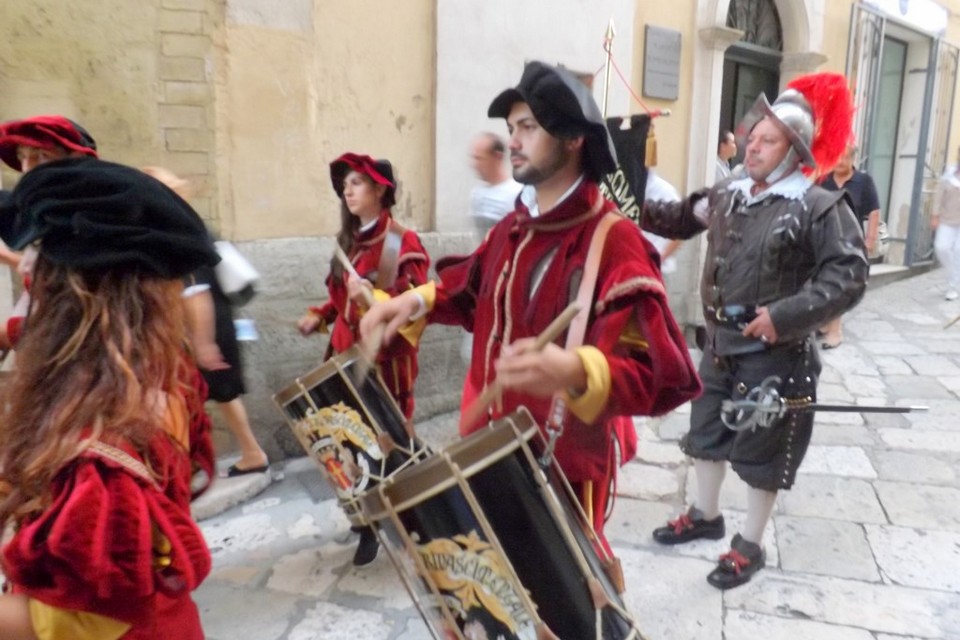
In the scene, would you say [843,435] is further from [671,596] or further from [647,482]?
[671,596]

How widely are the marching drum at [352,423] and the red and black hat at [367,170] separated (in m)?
0.95

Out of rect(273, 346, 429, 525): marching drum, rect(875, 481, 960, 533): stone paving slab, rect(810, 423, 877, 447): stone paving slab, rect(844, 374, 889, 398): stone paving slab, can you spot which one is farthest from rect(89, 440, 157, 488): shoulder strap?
rect(844, 374, 889, 398): stone paving slab

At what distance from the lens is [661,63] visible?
6.21 meters

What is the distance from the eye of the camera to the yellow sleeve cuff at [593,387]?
151 cm

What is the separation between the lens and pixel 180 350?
136 centimetres

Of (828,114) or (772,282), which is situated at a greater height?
(828,114)

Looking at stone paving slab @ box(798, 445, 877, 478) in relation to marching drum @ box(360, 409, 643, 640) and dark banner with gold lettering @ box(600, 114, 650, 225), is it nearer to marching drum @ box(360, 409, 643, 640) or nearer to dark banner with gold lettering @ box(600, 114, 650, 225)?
dark banner with gold lettering @ box(600, 114, 650, 225)

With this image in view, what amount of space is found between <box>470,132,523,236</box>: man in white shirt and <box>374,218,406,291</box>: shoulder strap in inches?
25.3

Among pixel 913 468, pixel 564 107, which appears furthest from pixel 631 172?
pixel 564 107

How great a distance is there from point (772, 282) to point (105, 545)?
7.43 ft

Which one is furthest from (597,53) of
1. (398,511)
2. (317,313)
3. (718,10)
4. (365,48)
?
(398,511)

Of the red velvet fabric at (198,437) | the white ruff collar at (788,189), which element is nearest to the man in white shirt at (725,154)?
the white ruff collar at (788,189)

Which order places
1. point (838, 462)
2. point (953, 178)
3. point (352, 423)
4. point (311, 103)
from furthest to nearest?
point (953, 178)
point (838, 462)
point (311, 103)
point (352, 423)

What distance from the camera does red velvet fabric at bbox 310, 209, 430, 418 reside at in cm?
306
